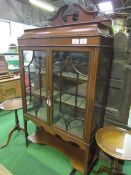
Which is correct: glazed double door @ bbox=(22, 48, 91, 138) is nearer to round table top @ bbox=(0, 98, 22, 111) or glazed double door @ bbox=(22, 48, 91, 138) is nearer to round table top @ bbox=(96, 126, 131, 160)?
round table top @ bbox=(96, 126, 131, 160)

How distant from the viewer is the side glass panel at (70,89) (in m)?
1.40

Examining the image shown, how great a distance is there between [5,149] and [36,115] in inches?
30.4

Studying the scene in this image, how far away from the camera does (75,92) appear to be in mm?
1625

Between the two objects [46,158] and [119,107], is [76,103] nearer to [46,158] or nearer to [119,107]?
[119,107]

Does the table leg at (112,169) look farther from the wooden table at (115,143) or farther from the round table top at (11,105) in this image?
the round table top at (11,105)

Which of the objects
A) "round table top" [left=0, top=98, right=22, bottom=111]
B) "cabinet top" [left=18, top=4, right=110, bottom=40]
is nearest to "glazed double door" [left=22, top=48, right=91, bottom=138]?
"cabinet top" [left=18, top=4, right=110, bottom=40]

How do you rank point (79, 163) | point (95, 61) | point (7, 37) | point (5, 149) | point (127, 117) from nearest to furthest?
point (95, 61) < point (127, 117) < point (79, 163) < point (5, 149) < point (7, 37)

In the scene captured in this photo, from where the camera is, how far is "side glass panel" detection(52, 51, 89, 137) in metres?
1.40

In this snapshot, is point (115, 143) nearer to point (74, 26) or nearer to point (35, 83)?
point (74, 26)

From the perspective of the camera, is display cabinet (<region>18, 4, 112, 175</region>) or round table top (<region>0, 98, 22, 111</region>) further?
round table top (<region>0, 98, 22, 111</region>)

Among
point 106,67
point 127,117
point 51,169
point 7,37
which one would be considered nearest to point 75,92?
point 106,67

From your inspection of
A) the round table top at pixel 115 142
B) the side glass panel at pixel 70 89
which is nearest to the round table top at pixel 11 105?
the side glass panel at pixel 70 89

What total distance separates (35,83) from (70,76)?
661 millimetres

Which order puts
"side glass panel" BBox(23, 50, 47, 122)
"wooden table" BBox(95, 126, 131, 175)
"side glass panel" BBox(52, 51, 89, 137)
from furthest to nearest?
"side glass panel" BBox(23, 50, 47, 122) < "side glass panel" BBox(52, 51, 89, 137) < "wooden table" BBox(95, 126, 131, 175)
